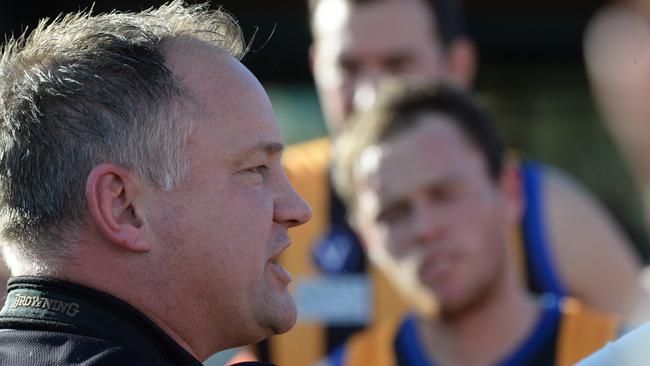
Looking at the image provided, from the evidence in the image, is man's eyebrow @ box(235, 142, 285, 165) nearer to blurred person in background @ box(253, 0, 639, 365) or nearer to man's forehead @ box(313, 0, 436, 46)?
blurred person in background @ box(253, 0, 639, 365)

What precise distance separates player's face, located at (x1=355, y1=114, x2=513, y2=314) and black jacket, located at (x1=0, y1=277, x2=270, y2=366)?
1620 mm

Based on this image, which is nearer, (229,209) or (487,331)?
(229,209)

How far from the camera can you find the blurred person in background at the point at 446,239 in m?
3.32

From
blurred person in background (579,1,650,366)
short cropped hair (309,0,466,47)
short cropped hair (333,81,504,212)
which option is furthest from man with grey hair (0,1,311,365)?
short cropped hair (309,0,466,47)

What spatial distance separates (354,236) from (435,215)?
0.97 metres

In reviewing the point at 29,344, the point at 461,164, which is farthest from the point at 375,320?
the point at 29,344

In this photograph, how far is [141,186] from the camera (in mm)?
1895

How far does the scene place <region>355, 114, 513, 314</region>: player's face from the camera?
11.0ft

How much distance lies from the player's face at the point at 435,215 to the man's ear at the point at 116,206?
155 centimetres

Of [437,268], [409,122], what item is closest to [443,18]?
[409,122]

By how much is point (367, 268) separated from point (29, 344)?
8.81 ft

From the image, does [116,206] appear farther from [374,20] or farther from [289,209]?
[374,20]

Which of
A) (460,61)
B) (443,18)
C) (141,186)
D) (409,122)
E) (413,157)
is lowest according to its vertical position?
(141,186)

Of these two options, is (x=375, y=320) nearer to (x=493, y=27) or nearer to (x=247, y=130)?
(x=247, y=130)
